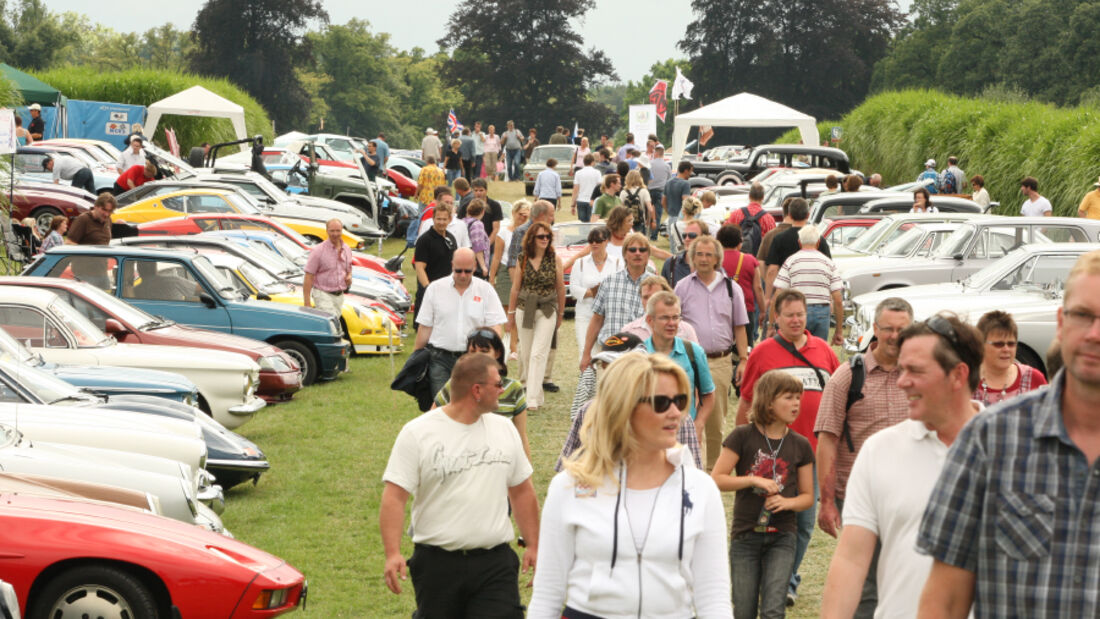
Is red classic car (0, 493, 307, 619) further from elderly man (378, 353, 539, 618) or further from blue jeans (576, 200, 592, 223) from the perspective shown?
blue jeans (576, 200, 592, 223)

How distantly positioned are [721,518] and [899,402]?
9.69 feet

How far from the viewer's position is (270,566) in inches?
297

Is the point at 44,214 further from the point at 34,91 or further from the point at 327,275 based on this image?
the point at 34,91

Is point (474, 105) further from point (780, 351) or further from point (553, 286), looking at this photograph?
point (780, 351)

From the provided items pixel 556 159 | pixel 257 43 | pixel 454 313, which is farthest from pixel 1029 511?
pixel 257 43

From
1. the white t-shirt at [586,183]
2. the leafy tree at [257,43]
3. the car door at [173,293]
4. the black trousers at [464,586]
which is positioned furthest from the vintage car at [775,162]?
the leafy tree at [257,43]

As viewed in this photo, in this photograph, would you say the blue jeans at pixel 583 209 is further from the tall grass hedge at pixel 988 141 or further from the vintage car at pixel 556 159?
the vintage car at pixel 556 159

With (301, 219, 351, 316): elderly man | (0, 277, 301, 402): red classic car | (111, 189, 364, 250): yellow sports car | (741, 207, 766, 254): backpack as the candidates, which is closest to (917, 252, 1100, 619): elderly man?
(0, 277, 301, 402): red classic car

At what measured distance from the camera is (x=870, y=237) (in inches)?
883

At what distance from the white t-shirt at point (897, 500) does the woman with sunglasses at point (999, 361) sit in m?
2.26

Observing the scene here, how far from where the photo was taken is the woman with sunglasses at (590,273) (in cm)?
1271

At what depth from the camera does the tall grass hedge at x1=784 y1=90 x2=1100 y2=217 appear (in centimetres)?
2922

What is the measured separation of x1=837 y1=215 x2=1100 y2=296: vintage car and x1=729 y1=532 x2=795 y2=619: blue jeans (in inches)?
505

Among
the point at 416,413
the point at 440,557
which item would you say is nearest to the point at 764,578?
the point at 440,557
